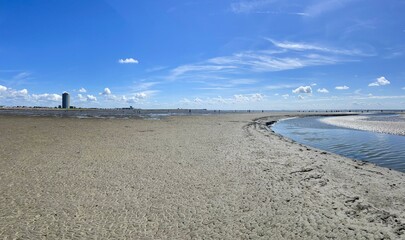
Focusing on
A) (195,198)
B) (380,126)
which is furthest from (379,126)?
(195,198)

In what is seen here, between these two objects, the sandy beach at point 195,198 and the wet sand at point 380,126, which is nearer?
the sandy beach at point 195,198

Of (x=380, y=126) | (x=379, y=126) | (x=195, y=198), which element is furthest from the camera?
(x=379, y=126)

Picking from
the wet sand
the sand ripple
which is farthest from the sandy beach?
the sand ripple

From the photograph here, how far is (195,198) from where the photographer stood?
913cm

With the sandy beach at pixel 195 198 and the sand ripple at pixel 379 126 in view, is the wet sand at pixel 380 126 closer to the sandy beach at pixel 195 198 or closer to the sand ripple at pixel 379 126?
the sand ripple at pixel 379 126

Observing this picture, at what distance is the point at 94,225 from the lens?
6988mm

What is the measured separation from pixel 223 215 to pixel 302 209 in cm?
251

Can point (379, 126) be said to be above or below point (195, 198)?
above

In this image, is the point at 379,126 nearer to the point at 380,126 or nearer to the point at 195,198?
the point at 380,126

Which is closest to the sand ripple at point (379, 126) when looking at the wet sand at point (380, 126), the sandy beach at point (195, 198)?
the wet sand at point (380, 126)

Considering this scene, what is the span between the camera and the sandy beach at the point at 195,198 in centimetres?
682

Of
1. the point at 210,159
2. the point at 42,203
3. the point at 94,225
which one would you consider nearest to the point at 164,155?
the point at 210,159

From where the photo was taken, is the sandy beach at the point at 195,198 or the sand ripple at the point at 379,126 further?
the sand ripple at the point at 379,126

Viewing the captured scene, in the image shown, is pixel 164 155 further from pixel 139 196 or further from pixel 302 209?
pixel 302 209
